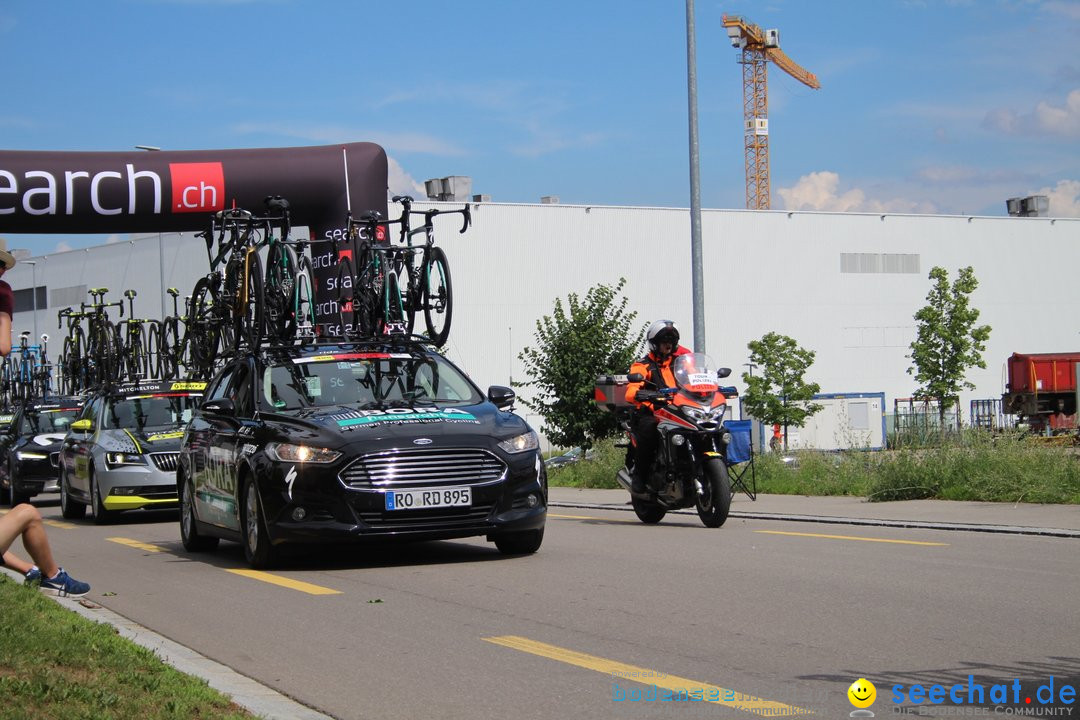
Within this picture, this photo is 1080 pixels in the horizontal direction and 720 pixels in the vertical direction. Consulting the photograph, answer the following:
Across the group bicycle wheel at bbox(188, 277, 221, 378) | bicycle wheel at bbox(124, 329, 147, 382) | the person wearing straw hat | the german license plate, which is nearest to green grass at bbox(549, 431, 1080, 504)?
the german license plate

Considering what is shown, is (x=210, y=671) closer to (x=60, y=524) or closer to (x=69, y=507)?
(x=60, y=524)

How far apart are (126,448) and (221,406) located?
279 inches

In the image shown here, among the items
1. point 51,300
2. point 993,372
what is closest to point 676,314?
point 993,372

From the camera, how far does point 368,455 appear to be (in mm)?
10469

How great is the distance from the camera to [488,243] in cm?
6575

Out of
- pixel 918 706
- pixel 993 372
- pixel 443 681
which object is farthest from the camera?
pixel 993 372

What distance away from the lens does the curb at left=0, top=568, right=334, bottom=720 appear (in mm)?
5809

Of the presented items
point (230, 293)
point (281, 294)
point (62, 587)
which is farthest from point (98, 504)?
point (62, 587)

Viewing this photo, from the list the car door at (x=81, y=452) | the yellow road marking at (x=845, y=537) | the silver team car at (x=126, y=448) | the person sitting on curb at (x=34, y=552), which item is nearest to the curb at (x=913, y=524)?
the yellow road marking at (x=845, y=537)

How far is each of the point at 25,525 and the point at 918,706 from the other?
18.5ft

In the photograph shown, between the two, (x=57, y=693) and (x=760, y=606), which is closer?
(x=57, y=693)

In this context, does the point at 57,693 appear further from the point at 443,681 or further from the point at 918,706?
the point at 918,706

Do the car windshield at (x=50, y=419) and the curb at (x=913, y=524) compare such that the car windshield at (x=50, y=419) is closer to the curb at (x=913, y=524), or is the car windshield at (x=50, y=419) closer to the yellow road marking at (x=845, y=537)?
the curb at (x=913, y=524)

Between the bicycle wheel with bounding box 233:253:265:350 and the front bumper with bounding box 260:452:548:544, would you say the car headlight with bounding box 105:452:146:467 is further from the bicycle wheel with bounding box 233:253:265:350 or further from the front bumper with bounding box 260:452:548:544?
the front bumper with bounding box 260:452:548:544
